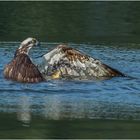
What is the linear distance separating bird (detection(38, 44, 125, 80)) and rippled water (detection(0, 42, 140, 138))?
11.0 inches

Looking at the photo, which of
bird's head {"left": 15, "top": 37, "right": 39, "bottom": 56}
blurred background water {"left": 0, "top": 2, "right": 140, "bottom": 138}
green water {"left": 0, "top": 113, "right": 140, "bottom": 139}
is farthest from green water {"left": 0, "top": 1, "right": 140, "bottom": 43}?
green water {"left": 0, "top": 113, "right": 140, "bottom": 139}

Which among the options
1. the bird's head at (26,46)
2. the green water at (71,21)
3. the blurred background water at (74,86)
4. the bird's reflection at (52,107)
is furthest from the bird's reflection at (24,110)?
the green water at (71,21)

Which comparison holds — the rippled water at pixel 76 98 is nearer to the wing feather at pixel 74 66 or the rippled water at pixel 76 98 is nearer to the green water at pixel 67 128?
the green water at pixel 67 128

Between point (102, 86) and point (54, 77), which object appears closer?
point (102, 86)

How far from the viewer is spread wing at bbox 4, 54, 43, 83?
12300mm

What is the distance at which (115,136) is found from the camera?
9.19 m

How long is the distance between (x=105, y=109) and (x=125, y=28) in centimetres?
741

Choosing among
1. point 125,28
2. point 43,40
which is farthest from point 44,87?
point 125,28

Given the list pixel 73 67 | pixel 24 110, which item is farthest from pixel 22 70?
pixel 24 110

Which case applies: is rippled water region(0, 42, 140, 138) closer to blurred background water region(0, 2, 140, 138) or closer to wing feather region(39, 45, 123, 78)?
blurred background water region(0, 2, 140, 138)

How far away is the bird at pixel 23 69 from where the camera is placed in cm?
1230

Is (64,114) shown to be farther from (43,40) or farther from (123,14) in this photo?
(123,14)

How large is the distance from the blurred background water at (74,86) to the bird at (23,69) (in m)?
0.18

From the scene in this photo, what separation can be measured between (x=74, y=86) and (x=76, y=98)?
846 mm
